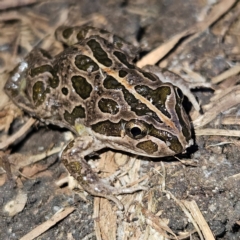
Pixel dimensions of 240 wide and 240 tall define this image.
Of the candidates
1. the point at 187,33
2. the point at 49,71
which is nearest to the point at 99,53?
the point at 49,71

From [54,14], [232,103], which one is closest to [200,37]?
[232,103]

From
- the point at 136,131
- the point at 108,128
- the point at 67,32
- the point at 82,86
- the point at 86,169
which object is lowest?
the point at 86,169

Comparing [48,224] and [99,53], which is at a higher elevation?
[99,53]

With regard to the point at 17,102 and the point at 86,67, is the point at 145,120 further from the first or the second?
the point at 17,102

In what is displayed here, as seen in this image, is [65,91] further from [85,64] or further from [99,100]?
[99,100]

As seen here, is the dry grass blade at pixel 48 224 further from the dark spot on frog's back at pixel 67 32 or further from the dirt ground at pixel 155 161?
the dark spot on frog's back at pixel 67 32

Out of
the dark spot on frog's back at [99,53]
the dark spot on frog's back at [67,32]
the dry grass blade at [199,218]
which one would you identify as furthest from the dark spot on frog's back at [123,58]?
the dry grass blade at [199,218]
